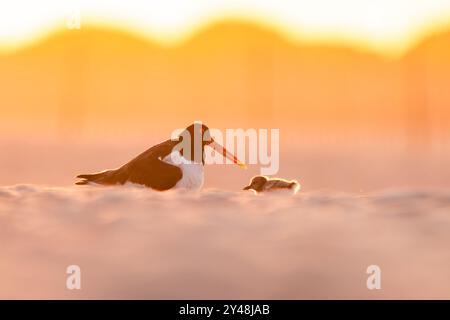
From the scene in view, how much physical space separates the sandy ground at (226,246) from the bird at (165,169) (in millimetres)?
2612

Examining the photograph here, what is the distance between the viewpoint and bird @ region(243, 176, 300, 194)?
485 inches

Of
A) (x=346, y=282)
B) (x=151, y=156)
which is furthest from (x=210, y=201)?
(x=151, y=156)

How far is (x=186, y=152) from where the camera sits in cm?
1131

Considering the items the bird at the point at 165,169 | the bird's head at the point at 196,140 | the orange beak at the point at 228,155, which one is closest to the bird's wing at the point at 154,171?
the bird at the point at 165,169

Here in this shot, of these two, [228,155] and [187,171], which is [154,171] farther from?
[228,155]

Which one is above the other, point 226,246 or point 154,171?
point 154,171

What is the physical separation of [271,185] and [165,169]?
9.45 ft

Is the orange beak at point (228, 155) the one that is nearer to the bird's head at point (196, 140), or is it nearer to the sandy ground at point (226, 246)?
the bird's head at point (196, 140)

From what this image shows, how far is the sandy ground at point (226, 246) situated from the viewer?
19.9 ft

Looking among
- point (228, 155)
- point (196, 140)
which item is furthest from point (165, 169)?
point (228, 155)

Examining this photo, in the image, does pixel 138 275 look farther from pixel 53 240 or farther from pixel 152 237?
pixel 53 240

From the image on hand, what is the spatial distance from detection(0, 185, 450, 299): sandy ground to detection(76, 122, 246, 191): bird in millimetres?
2612

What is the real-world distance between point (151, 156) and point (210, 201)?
3095mm

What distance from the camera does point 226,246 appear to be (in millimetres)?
6516
